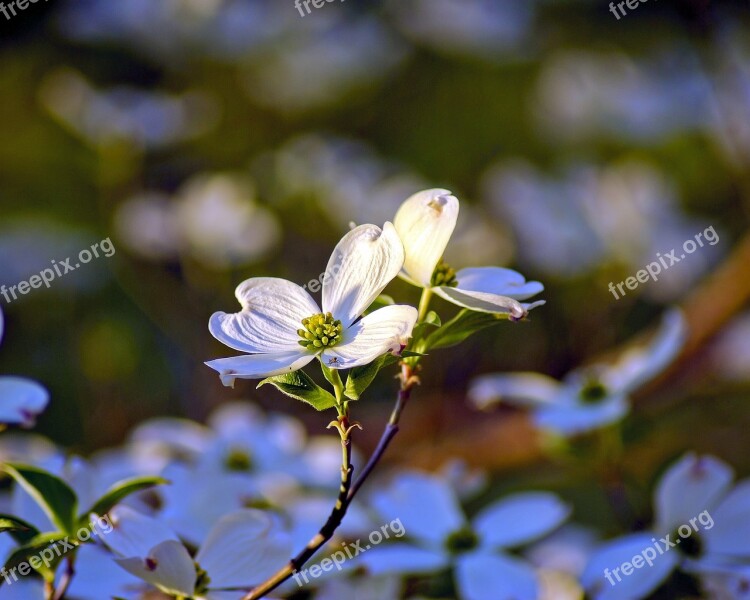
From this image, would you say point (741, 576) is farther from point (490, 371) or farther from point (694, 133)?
point (694, 133)

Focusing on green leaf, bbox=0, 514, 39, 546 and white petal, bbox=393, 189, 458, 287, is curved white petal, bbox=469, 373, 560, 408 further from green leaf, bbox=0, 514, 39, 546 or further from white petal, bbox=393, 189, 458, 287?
green leaf, bbox=0, 514, 39, 546

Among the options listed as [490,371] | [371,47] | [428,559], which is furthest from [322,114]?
[428,559]

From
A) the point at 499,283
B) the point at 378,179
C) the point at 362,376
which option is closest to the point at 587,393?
the point at 499,283

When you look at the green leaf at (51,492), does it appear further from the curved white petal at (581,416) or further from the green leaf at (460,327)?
the curved white petal at (581,416)

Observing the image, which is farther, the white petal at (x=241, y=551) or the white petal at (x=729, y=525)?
the white petal at (x=729, y=525)

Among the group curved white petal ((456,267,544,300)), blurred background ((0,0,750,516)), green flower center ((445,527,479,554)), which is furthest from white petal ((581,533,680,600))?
blurred background ((0,0,750,516))

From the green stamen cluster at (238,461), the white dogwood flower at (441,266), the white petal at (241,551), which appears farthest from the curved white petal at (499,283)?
the green stamen cluster at (238,461)
